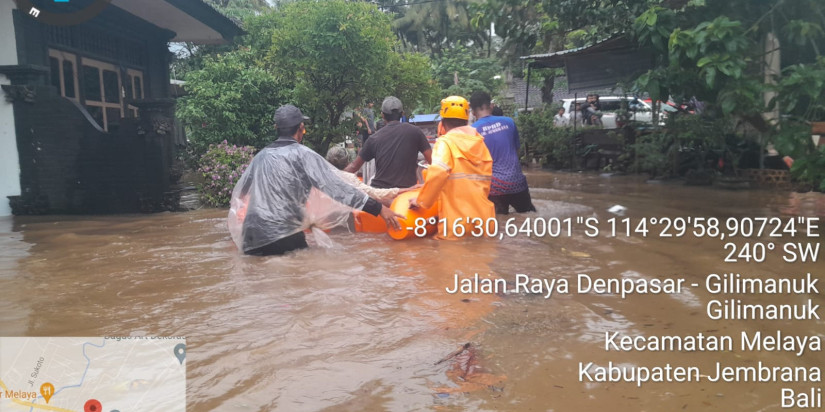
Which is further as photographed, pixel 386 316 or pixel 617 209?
pixel 617 209

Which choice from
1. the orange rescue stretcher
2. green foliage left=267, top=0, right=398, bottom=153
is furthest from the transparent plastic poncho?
green foliage left=267, top=0, right=398, bottom=153

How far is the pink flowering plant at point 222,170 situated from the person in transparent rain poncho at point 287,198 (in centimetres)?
397

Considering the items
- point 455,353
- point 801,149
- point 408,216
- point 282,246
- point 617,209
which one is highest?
point 801,149

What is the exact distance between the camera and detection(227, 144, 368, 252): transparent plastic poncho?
5516 mm

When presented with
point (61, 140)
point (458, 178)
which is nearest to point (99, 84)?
point (61, 140)

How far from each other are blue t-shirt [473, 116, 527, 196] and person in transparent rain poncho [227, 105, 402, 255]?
1926 millimetres

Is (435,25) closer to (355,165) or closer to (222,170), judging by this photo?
(222,170)

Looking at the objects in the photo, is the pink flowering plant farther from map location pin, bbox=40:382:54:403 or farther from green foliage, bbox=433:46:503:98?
green foliage, bbox=433:46:503:98

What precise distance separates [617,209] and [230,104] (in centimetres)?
594

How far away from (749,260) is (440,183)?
2.69 meters

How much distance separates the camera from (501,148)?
7133 mm

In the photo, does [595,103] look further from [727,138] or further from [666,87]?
[666,87]

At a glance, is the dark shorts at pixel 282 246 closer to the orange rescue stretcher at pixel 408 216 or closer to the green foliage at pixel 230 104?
the orange rescue stretcher at pixel 408 216

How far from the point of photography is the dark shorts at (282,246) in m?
5.57
